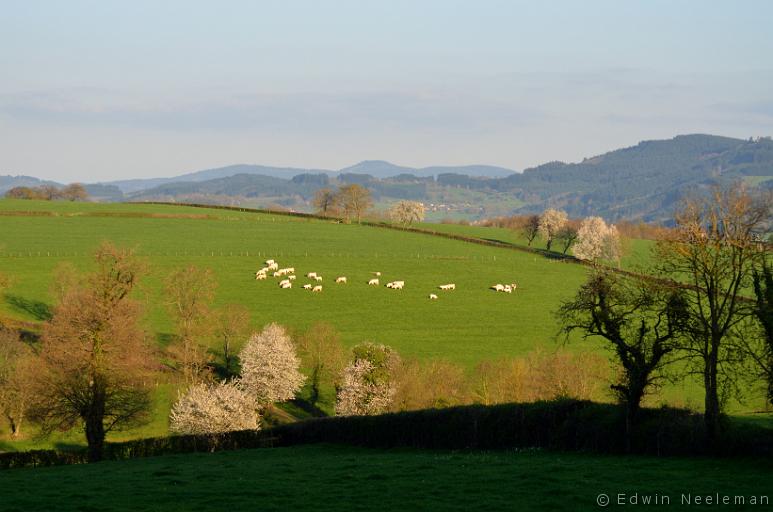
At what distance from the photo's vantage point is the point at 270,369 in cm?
6625

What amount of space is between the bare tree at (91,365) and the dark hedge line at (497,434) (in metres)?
5.02

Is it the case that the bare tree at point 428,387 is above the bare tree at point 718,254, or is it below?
below

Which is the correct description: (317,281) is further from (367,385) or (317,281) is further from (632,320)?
(632,320)

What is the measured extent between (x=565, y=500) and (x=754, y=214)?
15.5 meters

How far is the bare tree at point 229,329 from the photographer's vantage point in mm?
74938

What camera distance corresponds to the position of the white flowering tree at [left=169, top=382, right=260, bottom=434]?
Result: 53444mm

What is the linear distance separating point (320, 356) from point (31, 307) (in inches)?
1278

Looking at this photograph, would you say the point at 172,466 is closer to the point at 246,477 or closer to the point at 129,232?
the point at 246,477

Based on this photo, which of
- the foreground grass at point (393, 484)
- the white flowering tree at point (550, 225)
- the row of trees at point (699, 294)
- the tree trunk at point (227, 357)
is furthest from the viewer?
the white flowering tree at point (550, 225)

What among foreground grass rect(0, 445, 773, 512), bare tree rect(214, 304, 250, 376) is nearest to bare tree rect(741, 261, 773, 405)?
foreground grass rect(0, 445, 773, 512)

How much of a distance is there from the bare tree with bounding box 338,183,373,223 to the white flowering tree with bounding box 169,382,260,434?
11052 cm

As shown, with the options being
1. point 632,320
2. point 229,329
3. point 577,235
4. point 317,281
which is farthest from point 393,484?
point 577,235

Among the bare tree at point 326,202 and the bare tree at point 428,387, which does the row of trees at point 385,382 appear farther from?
the bare tree at point 326,202

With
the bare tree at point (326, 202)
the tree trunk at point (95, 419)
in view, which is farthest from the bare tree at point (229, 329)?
the bare tree at point (326, 202)
